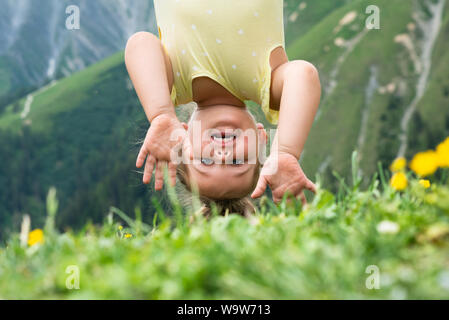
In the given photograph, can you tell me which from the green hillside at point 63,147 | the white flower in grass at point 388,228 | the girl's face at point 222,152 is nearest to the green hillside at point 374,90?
the green hillside at point 63,147

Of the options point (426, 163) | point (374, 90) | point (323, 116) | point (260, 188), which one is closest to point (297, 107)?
point (260, 188)

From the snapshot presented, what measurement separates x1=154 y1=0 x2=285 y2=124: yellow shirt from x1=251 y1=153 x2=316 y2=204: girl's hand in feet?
2.40

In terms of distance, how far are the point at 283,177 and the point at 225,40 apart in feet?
4.24

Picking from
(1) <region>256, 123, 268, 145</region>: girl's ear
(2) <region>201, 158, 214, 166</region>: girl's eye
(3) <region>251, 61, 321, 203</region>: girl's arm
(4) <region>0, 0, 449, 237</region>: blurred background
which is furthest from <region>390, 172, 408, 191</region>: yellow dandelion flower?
(4) <region>0, 0, 449, 237</region>: blurred background

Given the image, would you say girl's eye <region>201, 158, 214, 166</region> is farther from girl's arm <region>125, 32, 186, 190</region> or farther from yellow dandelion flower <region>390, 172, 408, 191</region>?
yellow dandelion flower <region>390, 172, 408, 191</region>

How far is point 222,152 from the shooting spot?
4.42 metres

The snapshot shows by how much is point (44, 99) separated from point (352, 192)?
12680 centimetres

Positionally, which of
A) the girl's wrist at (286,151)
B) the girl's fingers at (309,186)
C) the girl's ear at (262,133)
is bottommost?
the girl's fingers at (309,186)

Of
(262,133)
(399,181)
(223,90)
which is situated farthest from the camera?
(262,133)

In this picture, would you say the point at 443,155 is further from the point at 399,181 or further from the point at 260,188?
the point at 260,188

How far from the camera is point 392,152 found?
3386 inches

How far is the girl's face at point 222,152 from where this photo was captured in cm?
446

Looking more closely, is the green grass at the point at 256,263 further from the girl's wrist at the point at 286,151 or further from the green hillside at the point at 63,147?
the green hillside at the point at 63,147

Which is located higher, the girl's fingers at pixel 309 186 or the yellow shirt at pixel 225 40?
the yellow shirt at pixel 225 40
